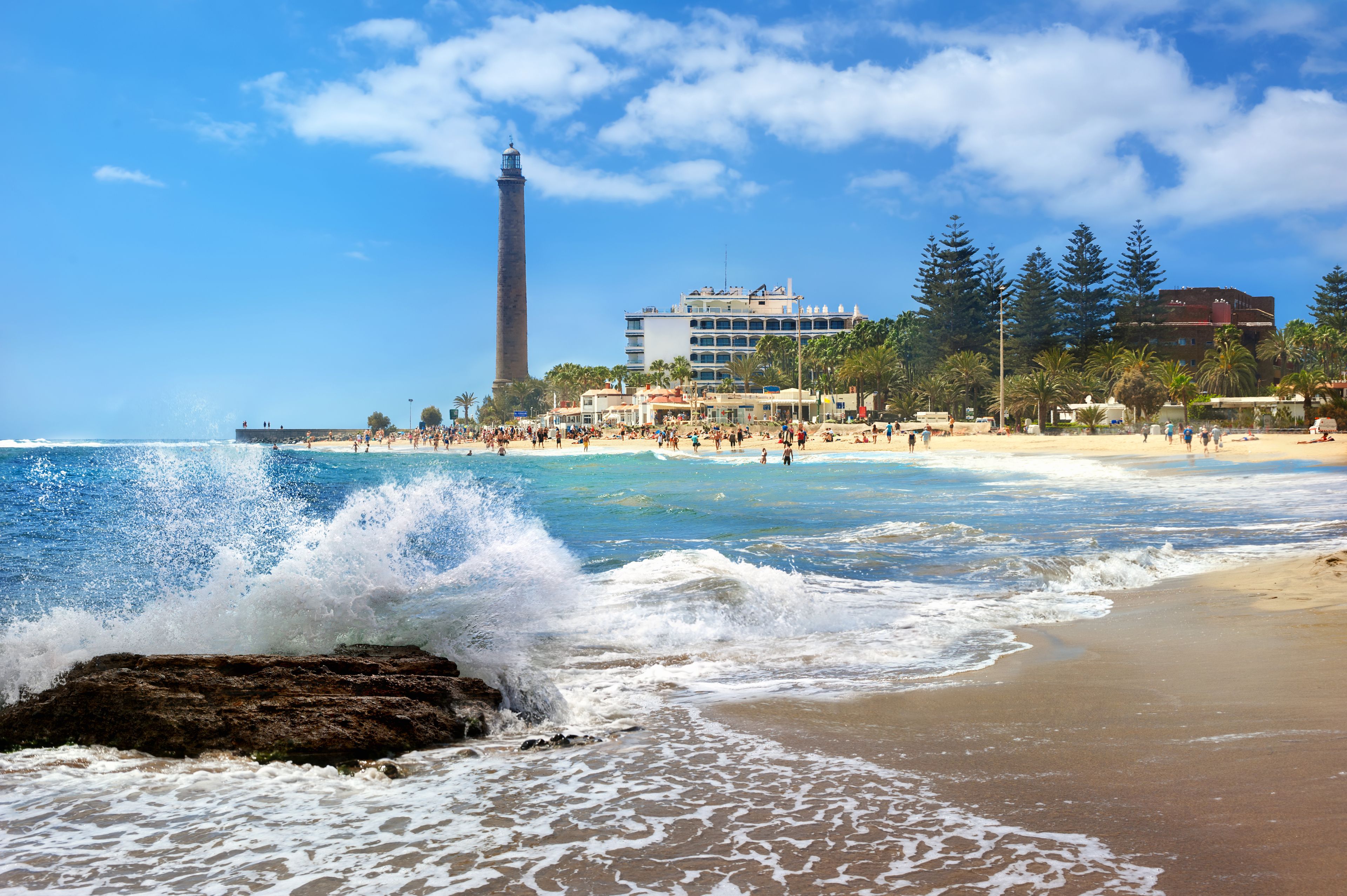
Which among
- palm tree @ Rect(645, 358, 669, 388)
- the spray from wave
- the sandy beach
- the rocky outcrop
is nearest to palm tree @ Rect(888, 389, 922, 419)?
the sandy beach

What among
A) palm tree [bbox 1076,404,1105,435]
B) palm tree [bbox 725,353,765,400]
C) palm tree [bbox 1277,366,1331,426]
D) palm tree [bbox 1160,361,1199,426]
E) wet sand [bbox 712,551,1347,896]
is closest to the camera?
wet sand [bbox 712,551,1347,896]

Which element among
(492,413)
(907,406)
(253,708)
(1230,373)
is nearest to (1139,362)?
(1230,373)

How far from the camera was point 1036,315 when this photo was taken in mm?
79500

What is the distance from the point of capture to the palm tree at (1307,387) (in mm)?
53312

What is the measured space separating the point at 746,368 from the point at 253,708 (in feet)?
364

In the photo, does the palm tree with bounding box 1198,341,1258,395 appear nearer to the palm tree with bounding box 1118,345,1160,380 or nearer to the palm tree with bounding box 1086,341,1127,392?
the palm tree with bounding box 1118,345,1160,380

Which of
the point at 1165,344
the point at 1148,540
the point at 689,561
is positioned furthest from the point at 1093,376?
the point at 689,561

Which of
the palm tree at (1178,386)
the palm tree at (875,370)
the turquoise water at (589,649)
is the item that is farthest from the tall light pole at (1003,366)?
the turquoise water at (589,649)

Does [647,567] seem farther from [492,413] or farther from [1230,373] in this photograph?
[492,413]

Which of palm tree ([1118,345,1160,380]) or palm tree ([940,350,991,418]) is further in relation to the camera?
palm tree ([940,350,991,418])

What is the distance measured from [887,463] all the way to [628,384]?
82486 mm

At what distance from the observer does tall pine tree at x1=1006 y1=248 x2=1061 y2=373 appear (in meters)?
79.3

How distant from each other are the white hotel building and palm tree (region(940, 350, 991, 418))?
51.2 m

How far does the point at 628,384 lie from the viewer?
412ft
